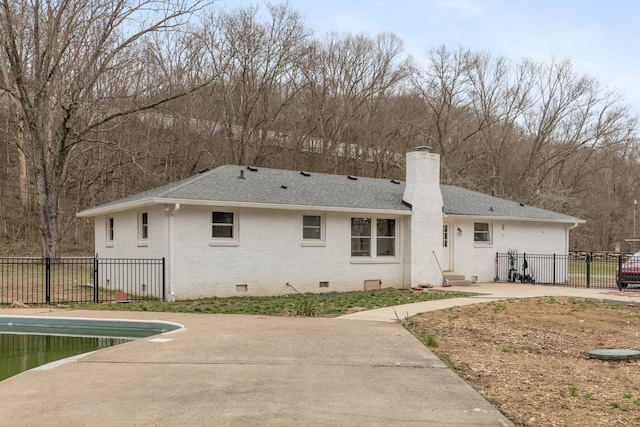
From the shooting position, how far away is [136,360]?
7969mm

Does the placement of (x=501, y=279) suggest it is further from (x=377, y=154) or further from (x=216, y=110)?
(x=216, y=110)

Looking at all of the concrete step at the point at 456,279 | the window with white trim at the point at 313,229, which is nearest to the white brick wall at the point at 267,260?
the window with white trim at the point at 313,229

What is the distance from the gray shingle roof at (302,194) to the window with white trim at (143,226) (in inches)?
22.9

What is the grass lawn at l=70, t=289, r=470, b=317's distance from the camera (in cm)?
1347

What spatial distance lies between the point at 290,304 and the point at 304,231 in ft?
14.4

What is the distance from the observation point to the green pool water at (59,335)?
389 inches

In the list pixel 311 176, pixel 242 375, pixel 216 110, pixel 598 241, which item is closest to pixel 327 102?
pixel 216 110

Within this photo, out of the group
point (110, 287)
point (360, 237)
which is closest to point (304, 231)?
point (360, 237)

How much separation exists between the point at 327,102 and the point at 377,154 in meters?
5.32

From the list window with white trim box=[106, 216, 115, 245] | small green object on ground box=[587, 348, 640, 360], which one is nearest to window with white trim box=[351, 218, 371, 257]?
window with white trim box=[106, 216, 115, 245]

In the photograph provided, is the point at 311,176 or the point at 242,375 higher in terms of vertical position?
the point at 311,176

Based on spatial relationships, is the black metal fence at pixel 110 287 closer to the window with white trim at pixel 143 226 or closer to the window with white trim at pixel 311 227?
the window with white trim at pixel 143 226

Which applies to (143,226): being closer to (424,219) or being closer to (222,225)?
(222,225)

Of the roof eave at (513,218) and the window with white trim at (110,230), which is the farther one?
the roof eave at (513,218)
